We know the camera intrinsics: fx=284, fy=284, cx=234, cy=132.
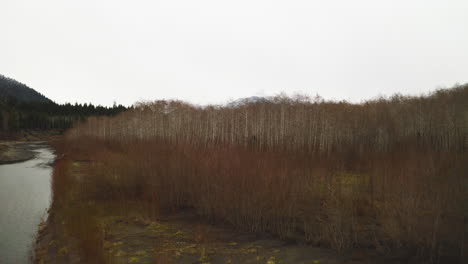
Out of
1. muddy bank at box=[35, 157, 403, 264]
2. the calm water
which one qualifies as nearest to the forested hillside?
the calm water

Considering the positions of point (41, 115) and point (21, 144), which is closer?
point (21, 144)

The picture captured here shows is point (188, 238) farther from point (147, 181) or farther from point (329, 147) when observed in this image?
point (329, 147)

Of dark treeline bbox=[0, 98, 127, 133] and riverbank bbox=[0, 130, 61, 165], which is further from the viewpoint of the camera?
dark treeline bbox=[0, 98, 127, 133]

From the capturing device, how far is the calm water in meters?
8.24

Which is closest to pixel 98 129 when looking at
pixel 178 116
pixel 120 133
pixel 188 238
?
pixel 120 133

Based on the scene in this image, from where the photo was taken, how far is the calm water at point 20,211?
8242 mm

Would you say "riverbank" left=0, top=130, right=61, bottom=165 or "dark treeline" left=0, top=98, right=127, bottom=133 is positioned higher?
"dark treeline" left=0, top=98, right=127, bottom=133

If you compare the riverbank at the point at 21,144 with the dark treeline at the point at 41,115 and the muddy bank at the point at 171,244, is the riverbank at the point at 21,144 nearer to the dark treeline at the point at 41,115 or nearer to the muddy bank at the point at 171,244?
the dark treeline at the point at 41,115

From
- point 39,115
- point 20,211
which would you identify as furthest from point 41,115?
point 20,211

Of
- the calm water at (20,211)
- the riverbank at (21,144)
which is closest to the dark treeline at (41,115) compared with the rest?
the riverbank at (21,144)

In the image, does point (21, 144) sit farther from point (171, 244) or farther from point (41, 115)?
point (171, 244)

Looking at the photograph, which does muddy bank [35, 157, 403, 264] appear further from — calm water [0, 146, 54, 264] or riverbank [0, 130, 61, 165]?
riverbank [0, 130, 61, 165]

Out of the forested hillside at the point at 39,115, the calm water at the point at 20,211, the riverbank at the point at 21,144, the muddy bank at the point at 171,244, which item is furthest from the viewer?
the forested hillside at the point at 39,115

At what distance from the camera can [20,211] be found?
1232 centimetres
